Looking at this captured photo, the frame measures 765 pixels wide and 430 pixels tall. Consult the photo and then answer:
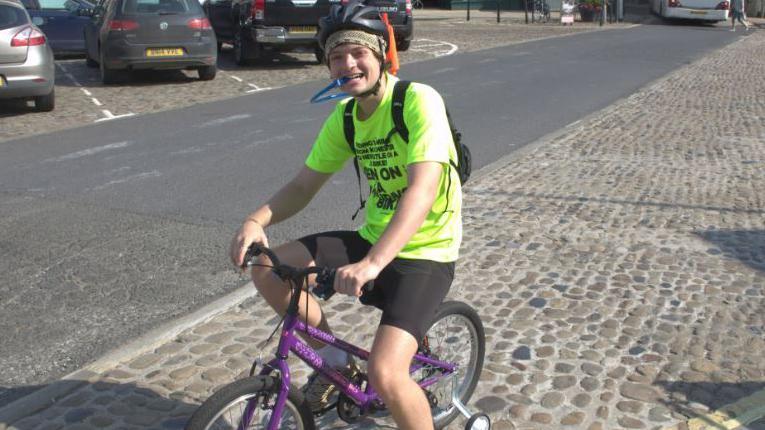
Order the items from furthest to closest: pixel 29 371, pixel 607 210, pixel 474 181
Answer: pixel 474 181
pixel 607 210
pixel 29 371

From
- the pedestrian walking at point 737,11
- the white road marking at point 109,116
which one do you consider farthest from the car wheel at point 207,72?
the pedestrian walking at point 737,11

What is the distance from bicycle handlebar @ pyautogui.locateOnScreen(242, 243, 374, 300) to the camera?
2.80m

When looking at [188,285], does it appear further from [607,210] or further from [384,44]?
[607,210]

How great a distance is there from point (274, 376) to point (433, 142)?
936mm

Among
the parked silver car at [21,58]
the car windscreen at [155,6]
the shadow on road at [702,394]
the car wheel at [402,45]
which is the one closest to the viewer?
the shadow on road at [702,394]

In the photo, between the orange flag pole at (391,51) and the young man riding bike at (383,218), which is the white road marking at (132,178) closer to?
the young man riding bike at (383,218)

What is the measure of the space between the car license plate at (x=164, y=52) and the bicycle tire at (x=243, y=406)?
12735 mm

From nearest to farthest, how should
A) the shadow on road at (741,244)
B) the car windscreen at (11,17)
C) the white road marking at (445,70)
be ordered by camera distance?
the shadow on road at (741,244), the car windscreen at (11,17), the white road marking at (445,70)

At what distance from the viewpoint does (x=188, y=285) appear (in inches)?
217

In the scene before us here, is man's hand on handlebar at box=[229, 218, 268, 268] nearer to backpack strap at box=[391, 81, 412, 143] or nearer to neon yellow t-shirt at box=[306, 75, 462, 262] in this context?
neon yellow t-shirt at box=[306, 75, 462, 262]

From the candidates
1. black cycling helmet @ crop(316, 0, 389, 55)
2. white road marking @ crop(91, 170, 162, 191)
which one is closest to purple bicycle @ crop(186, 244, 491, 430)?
black cycling helmet @ crop(316, 0, 389, 55)

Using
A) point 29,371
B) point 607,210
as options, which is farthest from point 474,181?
point 29,371

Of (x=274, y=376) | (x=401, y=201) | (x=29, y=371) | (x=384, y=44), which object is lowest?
(x=29, y=371)

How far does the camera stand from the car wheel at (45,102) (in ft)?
41.7
